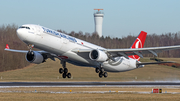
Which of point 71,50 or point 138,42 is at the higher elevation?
point 138,42

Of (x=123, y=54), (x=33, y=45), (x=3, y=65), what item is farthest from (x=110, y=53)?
(x=3, y=65)

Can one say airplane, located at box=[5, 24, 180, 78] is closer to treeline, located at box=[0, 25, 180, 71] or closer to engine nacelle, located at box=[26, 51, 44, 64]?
engine nacelle, located at box=[26, 51, 44, 64]

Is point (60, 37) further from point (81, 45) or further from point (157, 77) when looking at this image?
point (157, 77)

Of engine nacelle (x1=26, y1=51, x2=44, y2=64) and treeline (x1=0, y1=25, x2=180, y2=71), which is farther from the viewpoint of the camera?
treeline (x1=0, y1=25, x2=180, y2=71)

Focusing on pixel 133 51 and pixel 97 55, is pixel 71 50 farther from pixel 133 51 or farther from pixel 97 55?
pixel 133 51

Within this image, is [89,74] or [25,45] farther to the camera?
[25,45]

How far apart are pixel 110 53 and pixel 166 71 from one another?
26.9 m

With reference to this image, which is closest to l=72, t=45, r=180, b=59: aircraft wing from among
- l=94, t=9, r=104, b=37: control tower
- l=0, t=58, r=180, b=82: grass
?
l=0, t=58, r=180, b=82: grass

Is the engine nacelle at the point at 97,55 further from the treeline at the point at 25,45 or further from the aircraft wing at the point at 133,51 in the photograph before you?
the treeline at the point at 25,45

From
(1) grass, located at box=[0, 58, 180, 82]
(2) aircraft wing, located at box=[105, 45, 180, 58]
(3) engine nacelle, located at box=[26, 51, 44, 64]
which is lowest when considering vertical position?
(1) grass, located at box=[0, 58, 180, 82]

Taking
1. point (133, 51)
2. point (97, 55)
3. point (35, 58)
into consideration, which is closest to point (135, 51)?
point (133, 51)

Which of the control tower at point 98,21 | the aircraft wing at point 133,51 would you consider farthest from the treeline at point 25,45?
the aircraft wing at point 133,51

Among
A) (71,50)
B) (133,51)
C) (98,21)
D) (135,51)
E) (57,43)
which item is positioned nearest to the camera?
(57,43)

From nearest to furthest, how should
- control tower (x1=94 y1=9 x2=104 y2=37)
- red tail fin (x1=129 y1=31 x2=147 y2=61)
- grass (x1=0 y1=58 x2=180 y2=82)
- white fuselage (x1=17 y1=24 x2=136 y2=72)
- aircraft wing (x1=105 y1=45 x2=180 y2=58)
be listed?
1. white fuselage (x1=17 y1=24 x2=136 y2=72)
2. aircraft wing (x1=105 y1=45 x2=180 y2=58)
3. red tail fin (x1=129 y1=31 x2=147 y2=61)
4. grass (x1=0 y1=58 x2=180 y2=82)
5. control tower (x1=94 y1=9 x2=104 y2=37)
